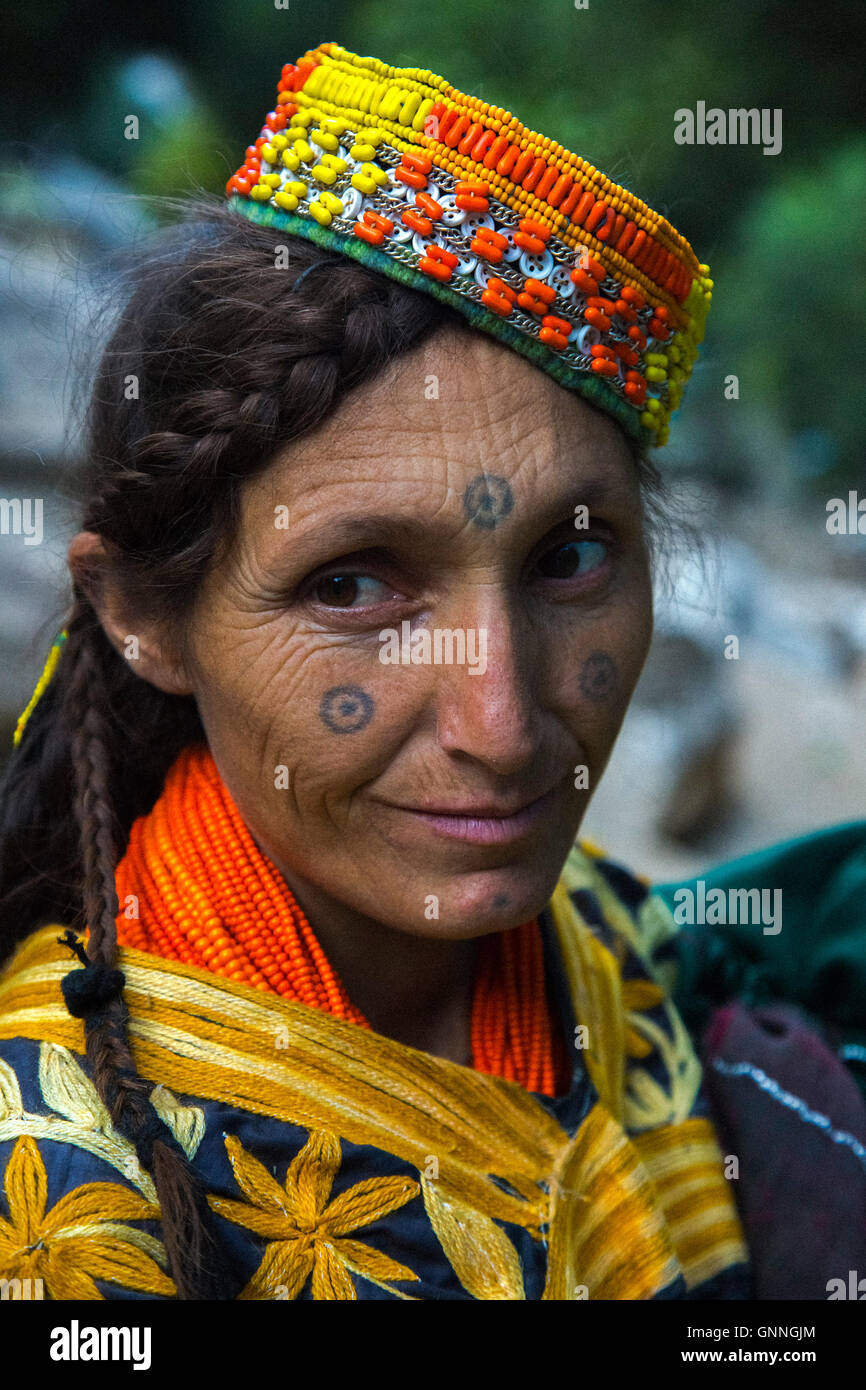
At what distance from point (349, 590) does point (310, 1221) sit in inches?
30.0

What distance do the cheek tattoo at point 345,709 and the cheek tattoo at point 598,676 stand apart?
0.30 metres

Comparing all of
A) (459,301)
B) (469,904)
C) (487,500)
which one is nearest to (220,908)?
(469,904)

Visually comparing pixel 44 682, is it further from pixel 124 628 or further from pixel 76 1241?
pixel 76 1241

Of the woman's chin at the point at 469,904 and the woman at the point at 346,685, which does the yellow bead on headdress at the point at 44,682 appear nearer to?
the woman at the point at 346,685

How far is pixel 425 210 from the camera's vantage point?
4.60 ft

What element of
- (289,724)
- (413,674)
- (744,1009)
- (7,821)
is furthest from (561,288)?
(744,1009)

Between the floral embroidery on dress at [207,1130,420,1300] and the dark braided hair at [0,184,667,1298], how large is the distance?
0.22ft

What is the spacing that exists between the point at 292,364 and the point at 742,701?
14.3 ft

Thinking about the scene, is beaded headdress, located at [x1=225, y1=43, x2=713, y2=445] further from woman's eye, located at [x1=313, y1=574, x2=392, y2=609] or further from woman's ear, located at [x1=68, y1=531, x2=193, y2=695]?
woman's ear, located at [x1=68, y1=531, x2=193, y2=695]

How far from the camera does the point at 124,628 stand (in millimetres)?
1637

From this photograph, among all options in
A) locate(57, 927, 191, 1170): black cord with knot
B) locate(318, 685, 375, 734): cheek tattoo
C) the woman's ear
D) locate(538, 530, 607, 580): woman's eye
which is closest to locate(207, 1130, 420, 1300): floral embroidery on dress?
locate(57, 927, 191, 1170): black cord with knot

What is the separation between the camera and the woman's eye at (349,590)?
4.75ft

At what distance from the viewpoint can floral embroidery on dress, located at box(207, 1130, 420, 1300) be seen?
4.48ft

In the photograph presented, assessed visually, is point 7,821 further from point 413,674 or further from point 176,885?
point 413,674
